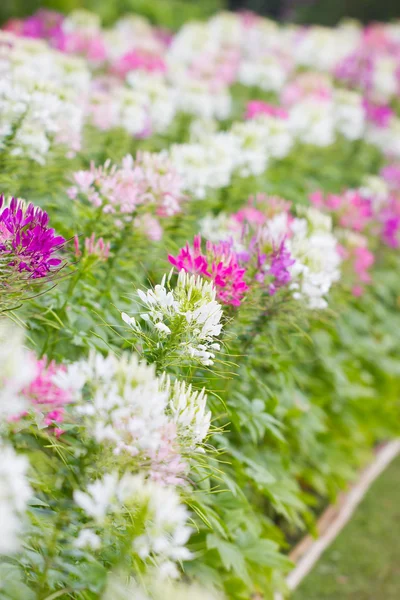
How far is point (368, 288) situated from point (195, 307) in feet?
11.1

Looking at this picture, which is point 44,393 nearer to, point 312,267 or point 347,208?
point 312,267

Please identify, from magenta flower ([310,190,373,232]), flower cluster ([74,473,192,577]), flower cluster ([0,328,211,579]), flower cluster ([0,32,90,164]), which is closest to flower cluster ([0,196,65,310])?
flower cluster ([0,328,211,579])

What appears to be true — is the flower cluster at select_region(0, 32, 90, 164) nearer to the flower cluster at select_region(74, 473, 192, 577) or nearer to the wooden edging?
the flower cluster at select_region(74, 473, 192, 577)

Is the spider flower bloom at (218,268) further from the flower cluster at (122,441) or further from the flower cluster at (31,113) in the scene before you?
the flower cluster at (31,113)

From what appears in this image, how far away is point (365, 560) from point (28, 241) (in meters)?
2.71

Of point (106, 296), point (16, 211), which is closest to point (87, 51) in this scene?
point (106, 296)

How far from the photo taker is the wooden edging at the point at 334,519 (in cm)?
355

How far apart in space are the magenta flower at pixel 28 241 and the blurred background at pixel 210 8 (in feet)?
27.9

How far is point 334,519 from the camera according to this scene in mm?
4000

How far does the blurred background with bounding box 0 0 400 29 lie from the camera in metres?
9.62

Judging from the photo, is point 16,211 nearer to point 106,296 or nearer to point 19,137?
point 106,296

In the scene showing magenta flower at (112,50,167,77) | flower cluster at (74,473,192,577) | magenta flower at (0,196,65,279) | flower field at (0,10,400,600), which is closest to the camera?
flower cluster at (74,473,192,577)

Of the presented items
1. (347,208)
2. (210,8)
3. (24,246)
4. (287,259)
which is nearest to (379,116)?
(347,208)

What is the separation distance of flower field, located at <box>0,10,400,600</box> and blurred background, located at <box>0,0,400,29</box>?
3.69 m
